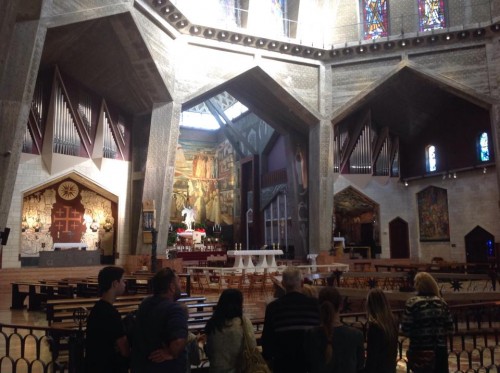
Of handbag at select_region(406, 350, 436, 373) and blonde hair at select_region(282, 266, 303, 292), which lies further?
handbag at select_region(406, 350, 436, 373)

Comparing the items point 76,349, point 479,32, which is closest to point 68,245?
point 76,349

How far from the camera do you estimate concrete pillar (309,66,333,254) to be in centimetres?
1889

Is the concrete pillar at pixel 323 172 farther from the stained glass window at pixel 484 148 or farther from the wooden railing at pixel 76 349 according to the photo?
the wooden railing at pixel 76 349

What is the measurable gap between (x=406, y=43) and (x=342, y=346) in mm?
17484

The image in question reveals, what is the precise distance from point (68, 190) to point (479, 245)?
15652mm

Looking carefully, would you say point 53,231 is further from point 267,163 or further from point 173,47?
point 267,163

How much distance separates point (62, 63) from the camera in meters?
15.6

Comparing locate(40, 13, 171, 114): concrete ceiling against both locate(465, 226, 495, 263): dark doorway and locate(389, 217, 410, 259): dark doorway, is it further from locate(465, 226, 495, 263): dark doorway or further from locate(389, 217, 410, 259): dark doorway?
locate(465, 226, 495, 263): dark doorway

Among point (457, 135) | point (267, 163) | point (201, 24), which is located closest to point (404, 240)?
point (457, 135)

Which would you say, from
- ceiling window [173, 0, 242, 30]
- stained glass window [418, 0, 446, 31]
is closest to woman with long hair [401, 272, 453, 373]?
ceiling window [173, 0, 242, 30]

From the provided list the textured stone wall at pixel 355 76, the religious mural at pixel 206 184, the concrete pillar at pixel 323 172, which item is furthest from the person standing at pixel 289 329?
the religious mural at pixel 206 184

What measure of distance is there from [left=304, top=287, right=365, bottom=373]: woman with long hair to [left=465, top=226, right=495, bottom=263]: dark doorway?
56.7 ft

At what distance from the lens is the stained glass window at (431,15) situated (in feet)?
61.4

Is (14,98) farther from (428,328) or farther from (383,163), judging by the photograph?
(383,163)
